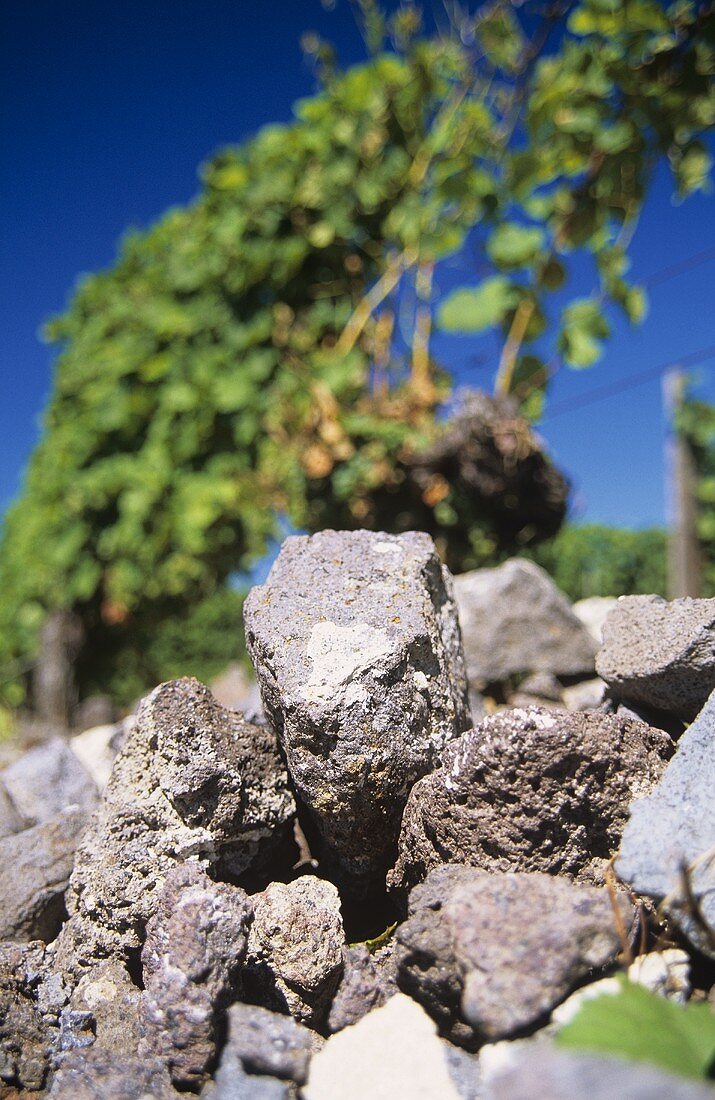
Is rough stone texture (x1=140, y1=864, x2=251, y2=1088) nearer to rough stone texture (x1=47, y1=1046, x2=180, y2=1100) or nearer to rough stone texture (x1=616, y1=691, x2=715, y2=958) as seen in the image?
rough stone texture (x1=47, y1=1046, x2=180, y2=1100)

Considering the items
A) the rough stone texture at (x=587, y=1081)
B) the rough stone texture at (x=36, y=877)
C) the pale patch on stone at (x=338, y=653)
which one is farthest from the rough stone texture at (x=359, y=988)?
the rough stone texture at (x=36, y=877)

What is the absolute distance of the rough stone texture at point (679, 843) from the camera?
1.21 meters

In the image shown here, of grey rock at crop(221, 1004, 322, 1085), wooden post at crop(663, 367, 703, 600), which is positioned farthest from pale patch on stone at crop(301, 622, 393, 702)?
wooden post at crop(663, 367, 703, 600)

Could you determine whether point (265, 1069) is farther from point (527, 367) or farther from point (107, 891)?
point (527, 367)

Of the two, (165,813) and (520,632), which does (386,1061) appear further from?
(520,632)

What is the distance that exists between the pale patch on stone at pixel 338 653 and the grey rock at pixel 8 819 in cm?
126

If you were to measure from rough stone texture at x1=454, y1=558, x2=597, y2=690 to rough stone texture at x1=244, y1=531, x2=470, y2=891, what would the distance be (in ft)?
4.49

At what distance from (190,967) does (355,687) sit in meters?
0.56

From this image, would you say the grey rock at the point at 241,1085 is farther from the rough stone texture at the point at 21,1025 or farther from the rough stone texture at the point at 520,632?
the rough stone texture at the point at 520,632

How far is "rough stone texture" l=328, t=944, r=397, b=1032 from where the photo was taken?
1415 millimetres

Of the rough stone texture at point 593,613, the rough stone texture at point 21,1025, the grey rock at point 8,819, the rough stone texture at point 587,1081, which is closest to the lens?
the rough stone texture at point 587,1081

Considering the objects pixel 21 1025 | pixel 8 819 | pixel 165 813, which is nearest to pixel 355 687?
pixel 165 813

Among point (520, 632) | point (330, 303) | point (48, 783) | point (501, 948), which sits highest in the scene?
point (330, 303)

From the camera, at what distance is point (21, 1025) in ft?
4.75
